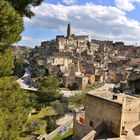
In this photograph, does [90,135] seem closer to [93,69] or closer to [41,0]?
[41,0]

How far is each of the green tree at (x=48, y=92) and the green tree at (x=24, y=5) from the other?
4421 cm

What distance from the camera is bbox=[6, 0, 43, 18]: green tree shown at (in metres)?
12.4

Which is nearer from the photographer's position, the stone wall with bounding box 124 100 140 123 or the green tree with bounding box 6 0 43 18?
the green tree with bounding box 6 0 43 18

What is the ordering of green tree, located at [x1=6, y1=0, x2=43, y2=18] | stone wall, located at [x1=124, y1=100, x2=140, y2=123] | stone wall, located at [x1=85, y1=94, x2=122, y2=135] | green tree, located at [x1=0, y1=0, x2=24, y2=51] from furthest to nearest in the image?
stone wall, located at [x1=124, y1=100, x2=140, y2=123], stone wall, located at [x1=85, y1=94, x2=122, y2=135], green tree, located at [x1=6, y1=0, x2=43, y2=18], green tree, located at [x1=0, y1=0, x2=24, y2=51]

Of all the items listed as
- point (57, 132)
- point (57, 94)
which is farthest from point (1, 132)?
point (57, 94)

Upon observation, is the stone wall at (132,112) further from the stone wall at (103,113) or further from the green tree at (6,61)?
the green tree at (6,61)

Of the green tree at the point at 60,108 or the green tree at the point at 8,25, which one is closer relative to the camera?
the green tree at the point at 8,25

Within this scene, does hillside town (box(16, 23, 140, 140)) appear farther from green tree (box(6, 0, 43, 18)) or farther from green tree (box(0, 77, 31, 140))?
green tree (box(6, 0, 43, 18))

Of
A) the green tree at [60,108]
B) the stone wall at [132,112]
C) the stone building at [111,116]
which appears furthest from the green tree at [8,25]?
the green tree at [60,108]

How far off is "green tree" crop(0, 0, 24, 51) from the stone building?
9.69 m

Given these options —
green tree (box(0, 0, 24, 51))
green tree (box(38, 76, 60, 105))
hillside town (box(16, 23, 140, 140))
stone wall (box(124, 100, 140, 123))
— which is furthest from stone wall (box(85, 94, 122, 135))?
green tree (box(38, 76, 60, 105))

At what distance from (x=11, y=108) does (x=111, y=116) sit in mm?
9453

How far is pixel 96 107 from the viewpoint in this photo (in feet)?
Answer: 70.4

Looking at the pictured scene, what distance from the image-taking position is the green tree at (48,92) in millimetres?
57062
